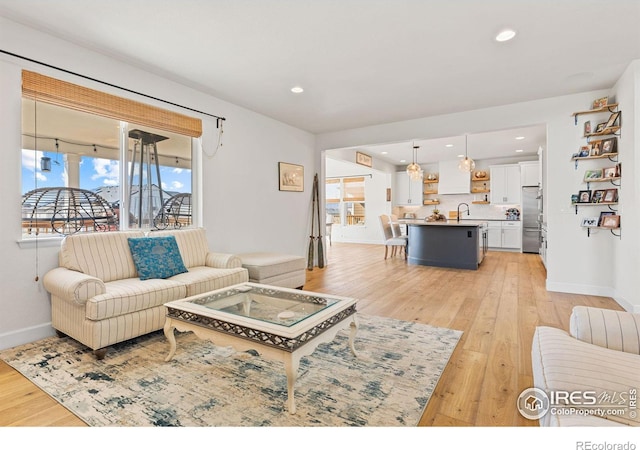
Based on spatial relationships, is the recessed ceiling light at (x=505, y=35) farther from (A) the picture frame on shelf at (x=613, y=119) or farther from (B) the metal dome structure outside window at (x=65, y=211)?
(B) the metal dome structure outside window at (x=65, y=211)

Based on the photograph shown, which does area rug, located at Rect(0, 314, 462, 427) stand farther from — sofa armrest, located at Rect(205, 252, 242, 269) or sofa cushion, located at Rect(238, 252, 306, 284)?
sofa cushion, located at Rect(238, 252, 306, 284)

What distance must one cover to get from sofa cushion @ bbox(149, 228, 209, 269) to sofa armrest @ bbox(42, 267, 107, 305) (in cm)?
94

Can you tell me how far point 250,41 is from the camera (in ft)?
9.24

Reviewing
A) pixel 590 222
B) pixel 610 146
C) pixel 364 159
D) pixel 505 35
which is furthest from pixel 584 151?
pixel 364 159

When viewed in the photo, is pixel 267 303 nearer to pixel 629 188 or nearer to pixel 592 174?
pixel 629 188

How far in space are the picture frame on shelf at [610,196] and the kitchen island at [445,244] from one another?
205 cm

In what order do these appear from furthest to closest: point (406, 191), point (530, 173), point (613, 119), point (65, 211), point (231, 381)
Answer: point (406, 191)
point (530, 173)
point (613, 119)
point (65, 211)
point (231, 381)

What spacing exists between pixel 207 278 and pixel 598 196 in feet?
15.4

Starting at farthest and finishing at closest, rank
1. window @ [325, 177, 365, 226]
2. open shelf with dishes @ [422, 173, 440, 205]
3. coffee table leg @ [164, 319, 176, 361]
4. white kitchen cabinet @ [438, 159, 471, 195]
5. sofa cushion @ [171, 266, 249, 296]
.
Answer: window @ [325, 177, 365, 226], open shelf with dishes @ [422, 173, 440, 205], white kitchen cabinet @ [438, 159, 471, 195], sofa cushion @ [171, 266, 249, 296], coffee table leg @ [164, 319, 176, 361]

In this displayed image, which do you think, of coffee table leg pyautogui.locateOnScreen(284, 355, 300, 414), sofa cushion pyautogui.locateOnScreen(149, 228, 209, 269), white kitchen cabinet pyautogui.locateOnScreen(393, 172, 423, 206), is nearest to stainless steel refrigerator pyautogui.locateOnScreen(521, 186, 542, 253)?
white kitchen cabinet pyautogui.locateOnScreen(393, 172, 423, 206)

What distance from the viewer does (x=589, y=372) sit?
115 cm

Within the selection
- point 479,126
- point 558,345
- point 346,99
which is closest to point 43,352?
point 558,345

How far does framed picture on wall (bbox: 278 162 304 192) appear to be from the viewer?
5.42 m

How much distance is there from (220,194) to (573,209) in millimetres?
4688
